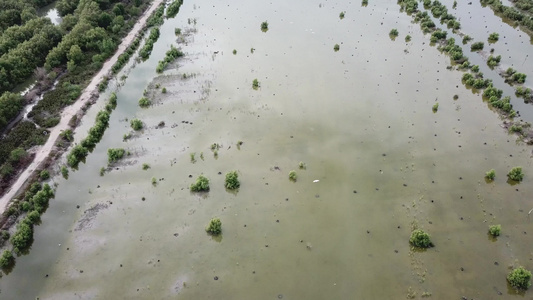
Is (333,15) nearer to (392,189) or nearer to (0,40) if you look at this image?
(392,189)

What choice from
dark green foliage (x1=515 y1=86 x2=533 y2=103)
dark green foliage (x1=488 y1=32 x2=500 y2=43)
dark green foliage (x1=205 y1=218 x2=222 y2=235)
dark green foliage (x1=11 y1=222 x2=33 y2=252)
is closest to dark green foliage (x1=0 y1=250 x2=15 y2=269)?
dark green foliage (x1=11 y1=222 x2=33 y2=252)

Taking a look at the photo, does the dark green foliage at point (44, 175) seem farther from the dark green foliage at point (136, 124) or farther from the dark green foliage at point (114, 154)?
the dark green foliage at point (136, 124)

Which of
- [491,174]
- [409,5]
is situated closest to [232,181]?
[491,174]

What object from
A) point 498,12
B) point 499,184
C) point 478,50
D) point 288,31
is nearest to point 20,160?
point 288,31

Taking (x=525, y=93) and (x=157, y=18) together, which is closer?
(x=525, y=93)

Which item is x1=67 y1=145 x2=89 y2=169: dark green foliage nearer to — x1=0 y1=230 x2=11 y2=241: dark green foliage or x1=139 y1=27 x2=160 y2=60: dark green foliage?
x1=0 y1=230 x2=11 y2=241: dark green foliage

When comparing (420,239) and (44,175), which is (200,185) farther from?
(420,239)
